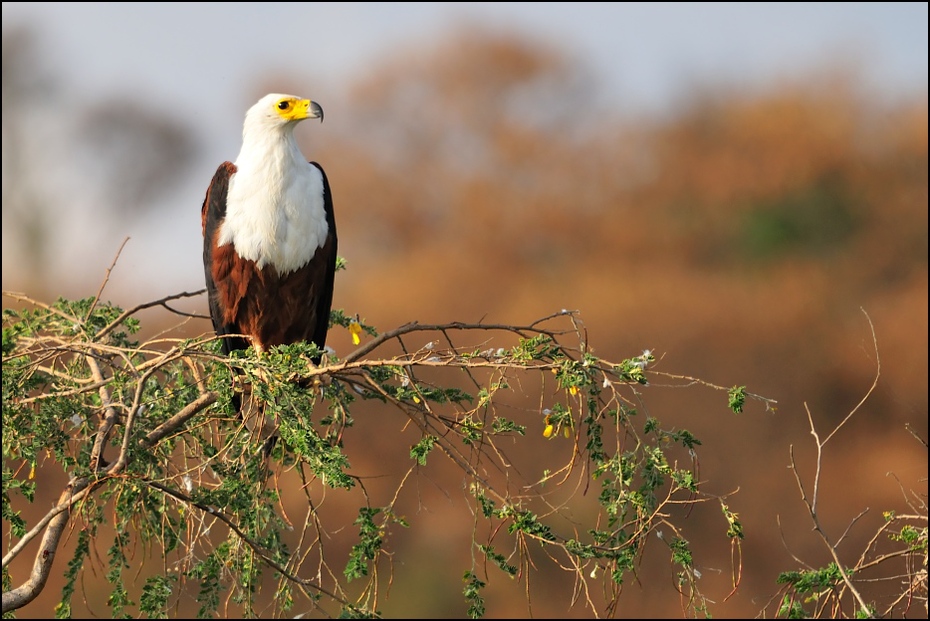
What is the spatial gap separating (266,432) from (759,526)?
989cm

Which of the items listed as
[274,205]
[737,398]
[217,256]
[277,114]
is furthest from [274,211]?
[737,398]

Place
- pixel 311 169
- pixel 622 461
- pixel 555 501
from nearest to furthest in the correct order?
pixel 622 461
pixel 311 169
pixel 555 501

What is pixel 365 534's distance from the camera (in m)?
2.67

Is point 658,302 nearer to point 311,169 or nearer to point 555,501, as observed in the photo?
point 555,501

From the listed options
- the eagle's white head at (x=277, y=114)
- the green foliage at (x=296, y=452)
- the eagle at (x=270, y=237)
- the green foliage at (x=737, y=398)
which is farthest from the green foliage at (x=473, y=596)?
the eagle's white head at (x=277, y=114)

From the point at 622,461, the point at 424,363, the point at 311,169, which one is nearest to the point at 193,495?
the point at 424,363

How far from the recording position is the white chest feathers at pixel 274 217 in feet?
12.7

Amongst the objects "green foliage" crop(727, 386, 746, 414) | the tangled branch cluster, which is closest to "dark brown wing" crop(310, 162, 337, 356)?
the tangled branch cluster

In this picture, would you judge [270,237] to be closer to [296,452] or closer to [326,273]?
[326,273]

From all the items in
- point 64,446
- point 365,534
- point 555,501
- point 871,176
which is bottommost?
point 365,534

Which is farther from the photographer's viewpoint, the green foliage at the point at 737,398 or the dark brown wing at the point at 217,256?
the dark brown wing at the point at 217,256

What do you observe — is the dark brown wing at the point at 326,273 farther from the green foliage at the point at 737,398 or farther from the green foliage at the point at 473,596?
the green foliage at the point at 737,398

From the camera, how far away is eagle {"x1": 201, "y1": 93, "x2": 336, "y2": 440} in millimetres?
3898

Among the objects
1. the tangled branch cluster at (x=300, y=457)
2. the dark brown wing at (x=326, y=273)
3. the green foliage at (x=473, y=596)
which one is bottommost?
the green foliage at (x=473, y=596)
